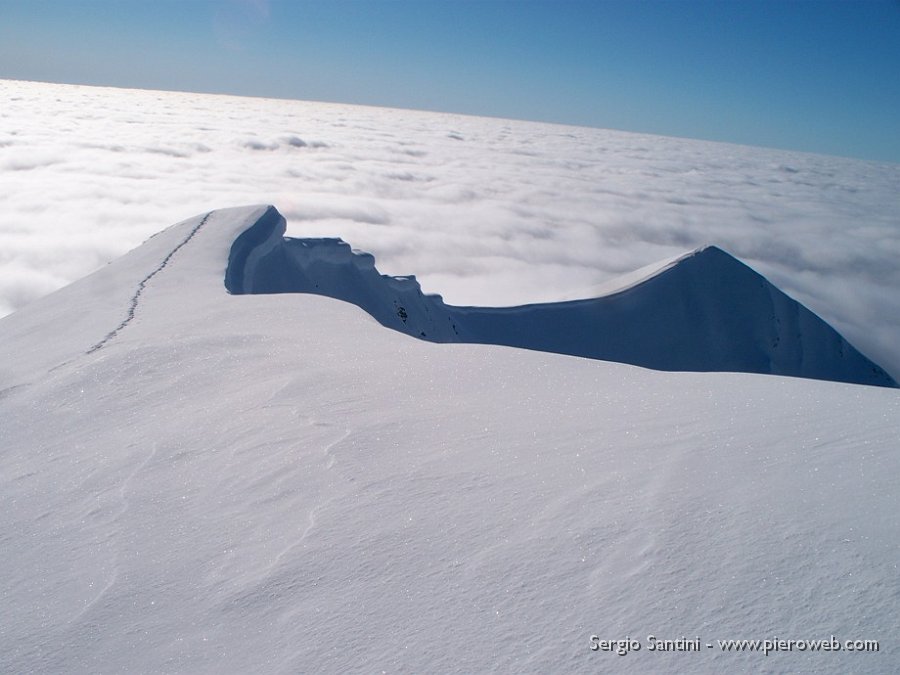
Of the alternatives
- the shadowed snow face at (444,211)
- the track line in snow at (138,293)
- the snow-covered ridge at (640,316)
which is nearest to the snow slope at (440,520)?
the track line in snow at (138,293)

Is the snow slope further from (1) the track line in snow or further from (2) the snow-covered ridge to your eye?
(2) the snow-covered ridge

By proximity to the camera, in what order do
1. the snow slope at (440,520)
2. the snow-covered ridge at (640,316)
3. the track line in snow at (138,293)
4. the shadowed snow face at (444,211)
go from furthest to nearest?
1. the shadowed snow face at (444,211)
2. the snow-covered ridge at (640,316)
3. the track line in snow at (138,293)
4. the snow slope at (440,520)

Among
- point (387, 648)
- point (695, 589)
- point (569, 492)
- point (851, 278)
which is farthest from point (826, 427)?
point (851, 278)

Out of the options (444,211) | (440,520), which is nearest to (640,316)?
(440,520)

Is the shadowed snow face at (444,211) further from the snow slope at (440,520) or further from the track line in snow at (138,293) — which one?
the snow slope at (440,520)

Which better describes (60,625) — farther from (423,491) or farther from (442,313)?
(442,313)

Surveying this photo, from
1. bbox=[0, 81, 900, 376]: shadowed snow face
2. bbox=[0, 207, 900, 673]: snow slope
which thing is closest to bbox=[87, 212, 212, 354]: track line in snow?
bbox=[0, 207, 900, 673]: snow slope
